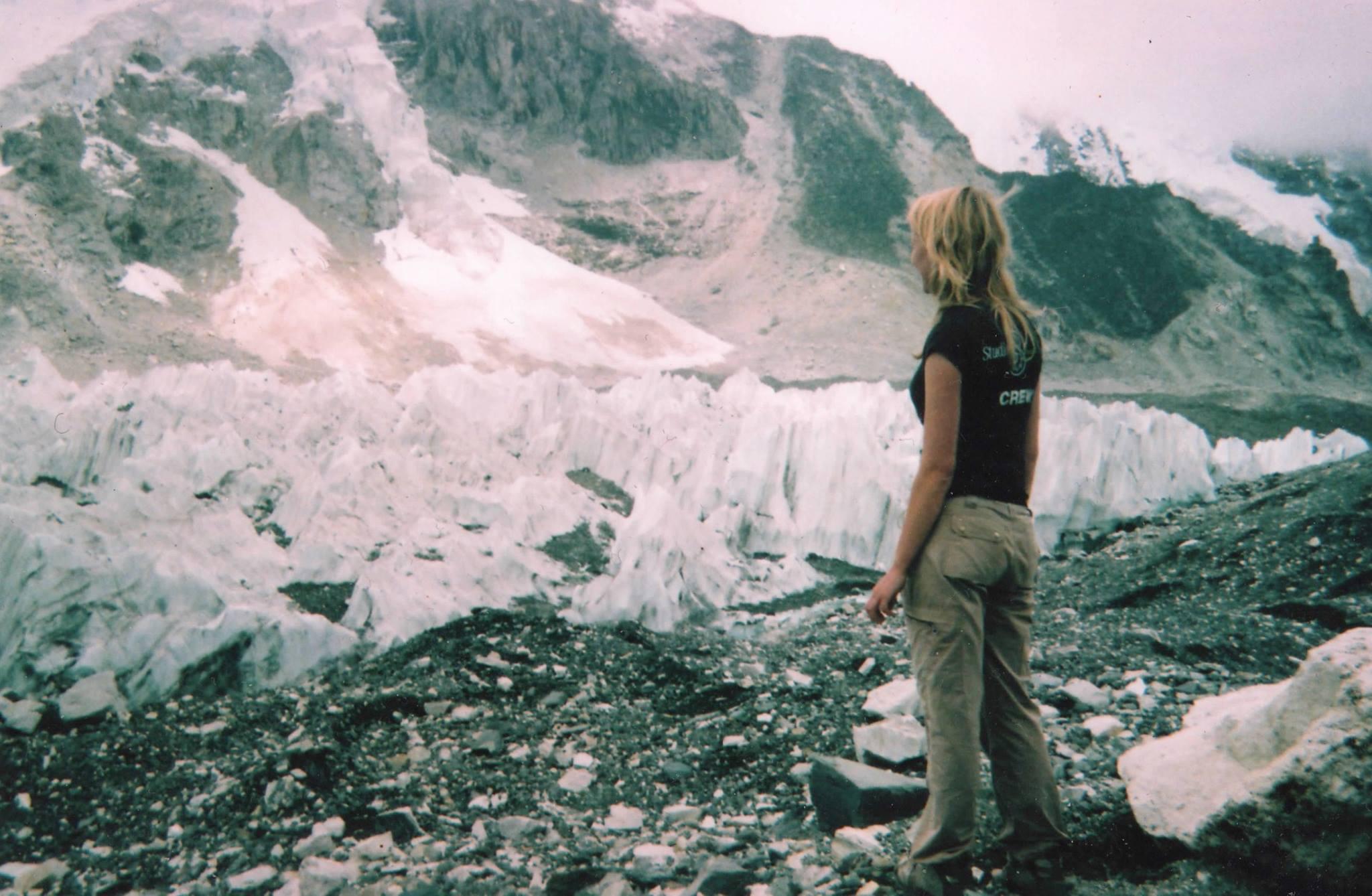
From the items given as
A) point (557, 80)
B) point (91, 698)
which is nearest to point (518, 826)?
point (91, 698)

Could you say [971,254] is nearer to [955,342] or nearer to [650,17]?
[955,342]

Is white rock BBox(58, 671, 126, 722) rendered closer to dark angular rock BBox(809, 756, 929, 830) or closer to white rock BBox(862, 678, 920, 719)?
dark angular rock BBox(809, 756, 929, 830)

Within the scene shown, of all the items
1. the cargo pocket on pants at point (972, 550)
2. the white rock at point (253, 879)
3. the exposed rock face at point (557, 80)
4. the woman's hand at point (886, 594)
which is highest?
the exposed rock face at point (557, 80)

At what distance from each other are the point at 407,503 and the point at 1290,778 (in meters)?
6.61

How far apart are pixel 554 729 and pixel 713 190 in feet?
156

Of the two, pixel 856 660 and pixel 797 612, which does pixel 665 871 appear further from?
pixel 797 612

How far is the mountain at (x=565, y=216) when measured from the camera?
88.7 ft

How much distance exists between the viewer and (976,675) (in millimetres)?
2016

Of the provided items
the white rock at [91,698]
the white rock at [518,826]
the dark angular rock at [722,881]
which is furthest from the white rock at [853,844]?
the white rock at [91,698]

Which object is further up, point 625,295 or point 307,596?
point 625,295

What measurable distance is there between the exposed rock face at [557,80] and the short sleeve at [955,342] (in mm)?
49933

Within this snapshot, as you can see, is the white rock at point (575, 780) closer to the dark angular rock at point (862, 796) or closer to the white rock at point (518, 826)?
the white rock at point (518, 826)

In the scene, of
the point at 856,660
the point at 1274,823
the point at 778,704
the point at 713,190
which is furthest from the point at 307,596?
the point at 713,190

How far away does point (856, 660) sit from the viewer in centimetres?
461
